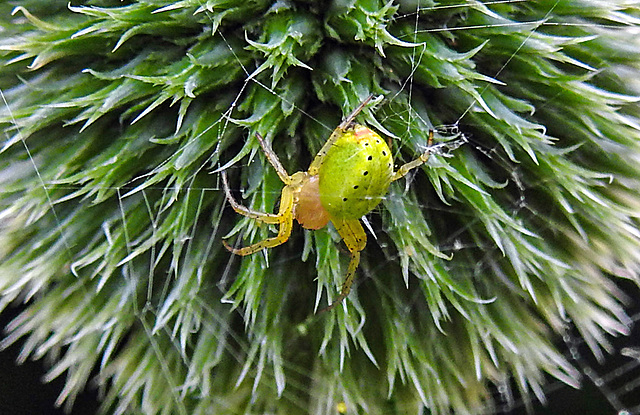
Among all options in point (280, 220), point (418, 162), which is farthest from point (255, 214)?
point (418, 162)

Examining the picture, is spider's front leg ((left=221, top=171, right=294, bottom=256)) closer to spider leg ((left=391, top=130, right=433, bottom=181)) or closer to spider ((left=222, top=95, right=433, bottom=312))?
spider ((left=222, top=95, right=433, bottom=312))

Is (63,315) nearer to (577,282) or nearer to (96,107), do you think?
(96,107)

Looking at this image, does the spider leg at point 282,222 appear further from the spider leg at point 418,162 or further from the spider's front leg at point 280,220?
the spider leg at point 418,162

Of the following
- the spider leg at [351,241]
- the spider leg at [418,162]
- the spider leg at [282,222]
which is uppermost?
the spider leg at [418,162]

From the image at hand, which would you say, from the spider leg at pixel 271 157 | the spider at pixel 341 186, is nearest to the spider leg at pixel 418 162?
the spider at pixel 341 186

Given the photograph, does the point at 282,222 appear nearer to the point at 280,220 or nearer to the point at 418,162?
the point at 280,220

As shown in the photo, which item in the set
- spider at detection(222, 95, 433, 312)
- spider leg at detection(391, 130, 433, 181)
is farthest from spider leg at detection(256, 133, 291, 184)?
spider leg at detection(391, 130, 433, 181)
